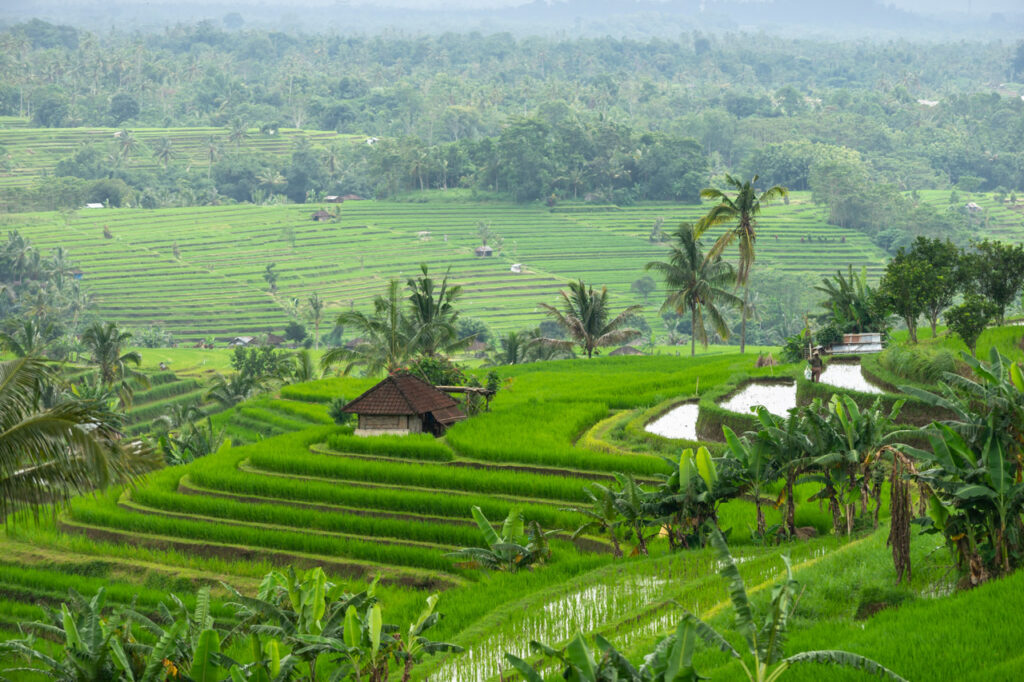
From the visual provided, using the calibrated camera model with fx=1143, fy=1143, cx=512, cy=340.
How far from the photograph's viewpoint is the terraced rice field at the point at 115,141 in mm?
127625

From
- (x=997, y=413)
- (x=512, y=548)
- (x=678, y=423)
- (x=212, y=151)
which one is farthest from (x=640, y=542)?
(x=212, y=151)

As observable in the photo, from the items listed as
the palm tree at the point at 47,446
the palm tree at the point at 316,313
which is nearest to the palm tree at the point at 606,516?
the palm tree at the point at 47,446

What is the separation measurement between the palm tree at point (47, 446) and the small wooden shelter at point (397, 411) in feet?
39.6

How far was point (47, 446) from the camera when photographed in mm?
12656

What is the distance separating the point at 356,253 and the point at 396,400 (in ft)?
248

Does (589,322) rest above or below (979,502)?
below

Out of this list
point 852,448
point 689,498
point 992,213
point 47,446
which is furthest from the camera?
point 992,213

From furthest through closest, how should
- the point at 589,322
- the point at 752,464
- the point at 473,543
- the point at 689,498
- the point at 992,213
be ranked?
1. the point at 992,213
2. the point at 589,322
3. the point at 473,543
4. the point at 689,498
5. the point at 752,464

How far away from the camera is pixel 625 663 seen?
8836 mm

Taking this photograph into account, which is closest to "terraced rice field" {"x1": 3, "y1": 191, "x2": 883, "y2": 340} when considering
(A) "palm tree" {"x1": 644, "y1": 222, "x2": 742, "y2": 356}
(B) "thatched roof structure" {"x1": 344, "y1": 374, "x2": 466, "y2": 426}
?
(A) "palm tree" {"x1": 644, "y1": 222, "x2": 742, "y2": 356}

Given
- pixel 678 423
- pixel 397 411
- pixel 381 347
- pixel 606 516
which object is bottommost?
pixel 678 423

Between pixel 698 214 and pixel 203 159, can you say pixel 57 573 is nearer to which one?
pixel 698 214

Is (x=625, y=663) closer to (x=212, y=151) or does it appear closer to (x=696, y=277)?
(x=696, y=277)

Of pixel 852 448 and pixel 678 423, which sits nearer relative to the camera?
pixel 852 448
